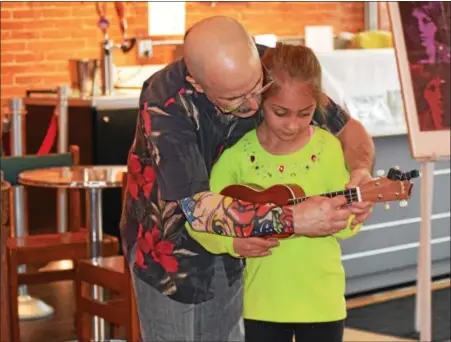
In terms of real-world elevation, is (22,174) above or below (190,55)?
below

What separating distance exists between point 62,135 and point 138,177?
3.70m

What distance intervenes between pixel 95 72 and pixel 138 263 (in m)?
3.98

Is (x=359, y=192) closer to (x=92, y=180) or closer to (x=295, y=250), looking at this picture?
Result: (x=295, y=250)

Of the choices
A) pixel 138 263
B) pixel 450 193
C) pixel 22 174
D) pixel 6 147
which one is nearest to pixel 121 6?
pixel 6 147

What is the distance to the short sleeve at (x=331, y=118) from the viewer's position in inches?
100

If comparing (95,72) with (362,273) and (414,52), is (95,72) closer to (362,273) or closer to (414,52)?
(362,273)

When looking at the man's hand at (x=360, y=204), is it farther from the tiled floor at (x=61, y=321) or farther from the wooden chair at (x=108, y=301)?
the tiled floor at (x=61, y=321)

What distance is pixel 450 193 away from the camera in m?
6.16

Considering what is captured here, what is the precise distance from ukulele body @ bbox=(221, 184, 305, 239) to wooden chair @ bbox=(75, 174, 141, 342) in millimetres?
1504

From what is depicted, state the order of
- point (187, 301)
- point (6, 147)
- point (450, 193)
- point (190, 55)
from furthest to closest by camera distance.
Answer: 1. point (6, 147)
2. point (450, 193)
3. point (187, 301)
4. point (190, 55)

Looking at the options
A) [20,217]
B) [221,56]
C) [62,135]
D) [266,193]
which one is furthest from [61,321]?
[221,56]

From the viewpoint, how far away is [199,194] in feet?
7.29

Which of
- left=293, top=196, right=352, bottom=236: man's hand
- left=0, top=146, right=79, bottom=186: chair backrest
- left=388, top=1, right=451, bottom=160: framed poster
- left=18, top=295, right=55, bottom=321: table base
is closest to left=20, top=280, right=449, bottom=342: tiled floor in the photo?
left=18, top=295, right=55, bottom=321: table base

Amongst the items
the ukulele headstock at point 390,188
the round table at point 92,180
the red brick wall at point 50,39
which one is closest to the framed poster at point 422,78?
the round table at point 92,180
